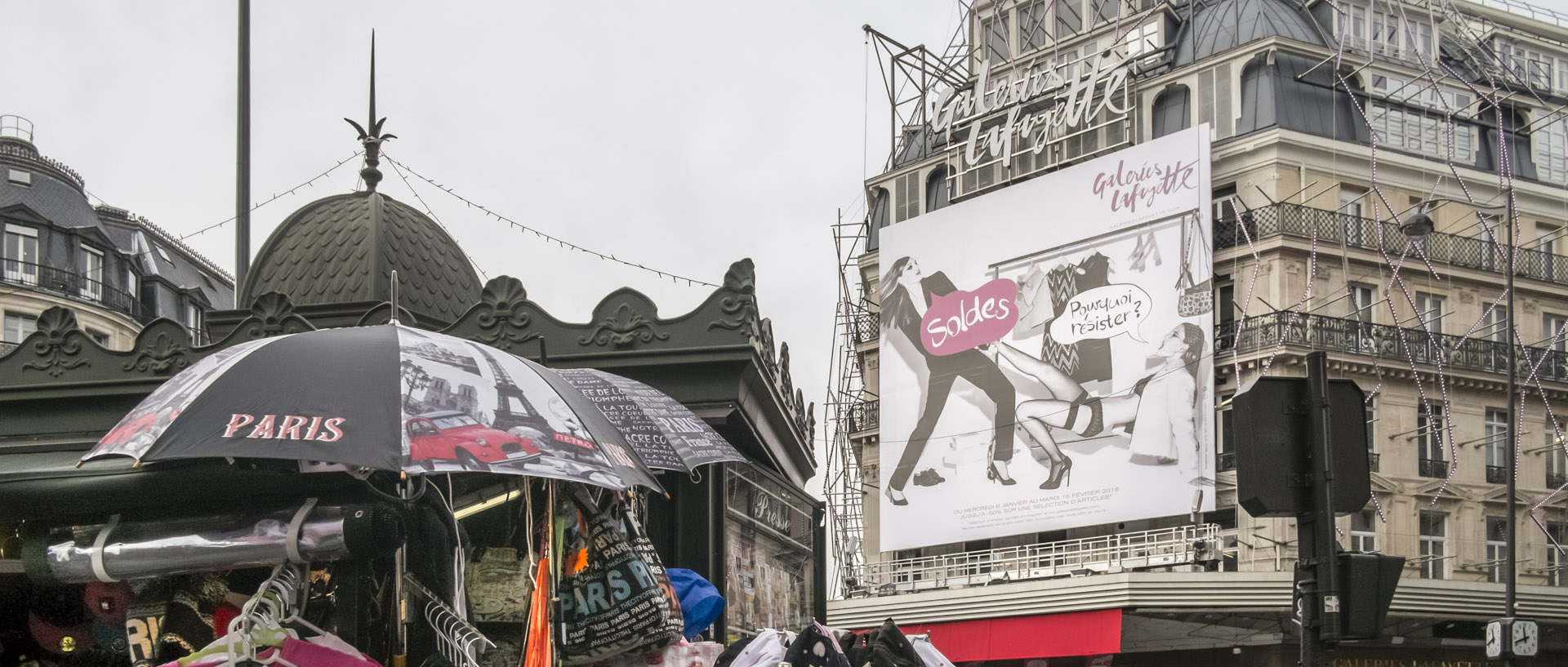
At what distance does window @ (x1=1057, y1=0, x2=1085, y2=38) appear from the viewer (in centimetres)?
4634

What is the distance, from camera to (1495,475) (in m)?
39.5

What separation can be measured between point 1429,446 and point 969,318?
11759mm

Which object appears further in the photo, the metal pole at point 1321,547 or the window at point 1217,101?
the window at point 1217,101

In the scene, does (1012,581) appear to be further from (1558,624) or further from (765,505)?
(765,505)

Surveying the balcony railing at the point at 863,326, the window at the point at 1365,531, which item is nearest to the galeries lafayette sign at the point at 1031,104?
the balcony railing at the point at 863,326

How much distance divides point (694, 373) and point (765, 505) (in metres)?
2.14

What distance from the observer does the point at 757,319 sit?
13.4 meters

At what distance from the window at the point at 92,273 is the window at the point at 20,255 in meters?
1.93

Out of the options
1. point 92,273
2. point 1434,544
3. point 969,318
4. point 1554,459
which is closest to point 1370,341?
point 1434,544

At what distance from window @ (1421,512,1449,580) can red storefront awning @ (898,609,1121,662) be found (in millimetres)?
8215

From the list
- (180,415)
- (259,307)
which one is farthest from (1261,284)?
(180,415)

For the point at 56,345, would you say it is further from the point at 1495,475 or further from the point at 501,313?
the point at 1495,475

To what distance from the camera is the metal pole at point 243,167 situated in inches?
607

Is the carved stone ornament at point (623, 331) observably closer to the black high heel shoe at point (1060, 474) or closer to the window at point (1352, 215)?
the black high heel shoe at point (1060, 474)
